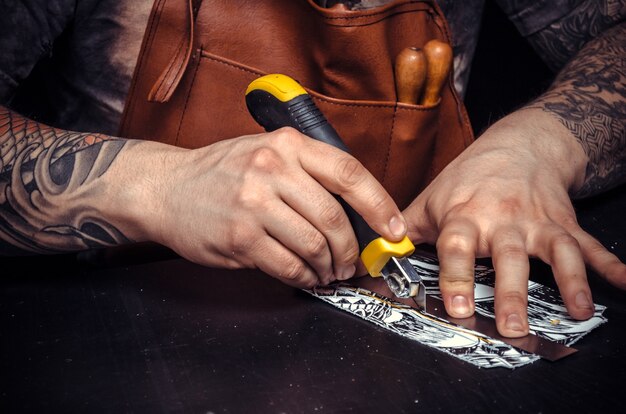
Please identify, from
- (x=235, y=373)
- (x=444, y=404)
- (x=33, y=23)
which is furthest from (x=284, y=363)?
(x=33, y=23)

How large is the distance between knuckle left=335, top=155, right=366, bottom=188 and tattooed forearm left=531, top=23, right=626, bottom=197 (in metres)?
0.53

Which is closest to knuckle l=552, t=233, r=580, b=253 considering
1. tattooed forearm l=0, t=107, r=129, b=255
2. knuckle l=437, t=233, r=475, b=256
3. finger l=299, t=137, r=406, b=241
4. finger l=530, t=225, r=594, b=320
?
finger l=530, t=225, r=594, b=320

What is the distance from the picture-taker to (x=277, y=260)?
75 centimetres

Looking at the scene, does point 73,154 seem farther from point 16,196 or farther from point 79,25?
point 79,25

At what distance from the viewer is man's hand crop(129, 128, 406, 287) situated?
721 millimetres

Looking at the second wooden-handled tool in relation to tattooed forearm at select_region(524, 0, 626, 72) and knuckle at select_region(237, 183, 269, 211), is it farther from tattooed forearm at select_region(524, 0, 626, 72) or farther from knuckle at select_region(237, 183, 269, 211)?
tattooed forearm at select_region(524, 0, 626, 72)

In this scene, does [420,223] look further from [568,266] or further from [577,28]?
[577,28]

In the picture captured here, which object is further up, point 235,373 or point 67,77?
point 67,77

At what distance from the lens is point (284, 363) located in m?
0.66

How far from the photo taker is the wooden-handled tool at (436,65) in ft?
3.16

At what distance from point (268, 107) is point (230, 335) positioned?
280mm

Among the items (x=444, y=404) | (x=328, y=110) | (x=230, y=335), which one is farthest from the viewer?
(x=328, y=110)

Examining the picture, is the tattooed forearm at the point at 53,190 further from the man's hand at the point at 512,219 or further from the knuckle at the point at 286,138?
the man's hand at the point at 512,219

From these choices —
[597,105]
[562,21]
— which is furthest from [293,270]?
[562,21]
